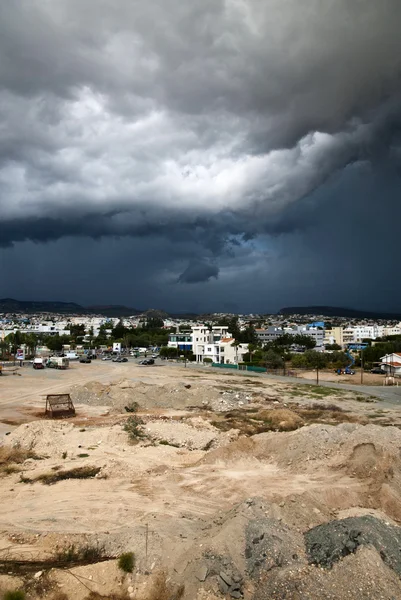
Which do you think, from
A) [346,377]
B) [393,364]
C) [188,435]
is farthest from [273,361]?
[188,435]

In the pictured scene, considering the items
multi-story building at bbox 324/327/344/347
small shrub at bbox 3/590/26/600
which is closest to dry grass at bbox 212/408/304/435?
small shrub at bbox 3/590/26/600

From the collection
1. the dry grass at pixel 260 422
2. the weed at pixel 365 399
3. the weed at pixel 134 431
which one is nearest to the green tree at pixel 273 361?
the weed at pixel 365 399

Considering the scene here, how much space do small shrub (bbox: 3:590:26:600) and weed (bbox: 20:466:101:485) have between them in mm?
8237

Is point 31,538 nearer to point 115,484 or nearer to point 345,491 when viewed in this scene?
point 115,484

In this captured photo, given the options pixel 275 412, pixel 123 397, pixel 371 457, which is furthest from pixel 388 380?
pixel 371 457

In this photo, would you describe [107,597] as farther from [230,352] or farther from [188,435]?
[230,352]

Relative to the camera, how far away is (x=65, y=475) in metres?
A: 19.3

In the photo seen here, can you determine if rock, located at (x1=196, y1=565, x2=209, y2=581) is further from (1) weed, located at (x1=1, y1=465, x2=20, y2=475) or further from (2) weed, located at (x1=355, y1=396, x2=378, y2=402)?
(2) weed, located at (x1=355, y1=396, x2=378, y2=402)

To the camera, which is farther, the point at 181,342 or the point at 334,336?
the point at 334,336

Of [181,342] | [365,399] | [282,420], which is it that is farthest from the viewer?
[181,342]

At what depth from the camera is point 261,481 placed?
18438mm

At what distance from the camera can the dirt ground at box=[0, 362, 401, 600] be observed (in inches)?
416

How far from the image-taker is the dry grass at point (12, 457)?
20.1 meters

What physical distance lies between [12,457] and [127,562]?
1303 cm
